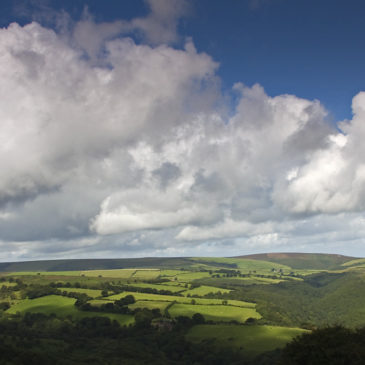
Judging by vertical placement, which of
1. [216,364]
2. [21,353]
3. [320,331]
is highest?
[320,331]

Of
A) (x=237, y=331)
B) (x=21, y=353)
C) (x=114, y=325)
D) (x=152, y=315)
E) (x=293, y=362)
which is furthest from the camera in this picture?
(x=152, y=315)

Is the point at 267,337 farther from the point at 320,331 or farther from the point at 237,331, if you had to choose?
the point at 320,331

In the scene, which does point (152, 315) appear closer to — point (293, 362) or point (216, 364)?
point (216, 364)

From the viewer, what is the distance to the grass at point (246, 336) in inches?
5458

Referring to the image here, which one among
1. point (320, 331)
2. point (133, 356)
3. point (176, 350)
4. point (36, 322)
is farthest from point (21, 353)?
point (320, 331)

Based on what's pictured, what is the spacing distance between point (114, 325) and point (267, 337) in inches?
2845

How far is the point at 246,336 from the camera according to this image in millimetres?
151750

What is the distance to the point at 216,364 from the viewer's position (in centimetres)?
13788

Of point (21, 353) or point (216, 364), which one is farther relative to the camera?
point (216, 364)

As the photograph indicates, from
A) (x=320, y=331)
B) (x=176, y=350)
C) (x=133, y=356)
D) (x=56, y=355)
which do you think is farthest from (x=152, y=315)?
(x=320, y=331)

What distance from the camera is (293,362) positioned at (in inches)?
2450

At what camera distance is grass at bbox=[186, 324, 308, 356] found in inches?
5458

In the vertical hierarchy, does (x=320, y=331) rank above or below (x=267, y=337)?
above

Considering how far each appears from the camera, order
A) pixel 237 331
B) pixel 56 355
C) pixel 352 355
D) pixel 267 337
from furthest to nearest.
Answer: pixel 237 331
pixel 267 337
pixel 56 355
pixel 352 355
